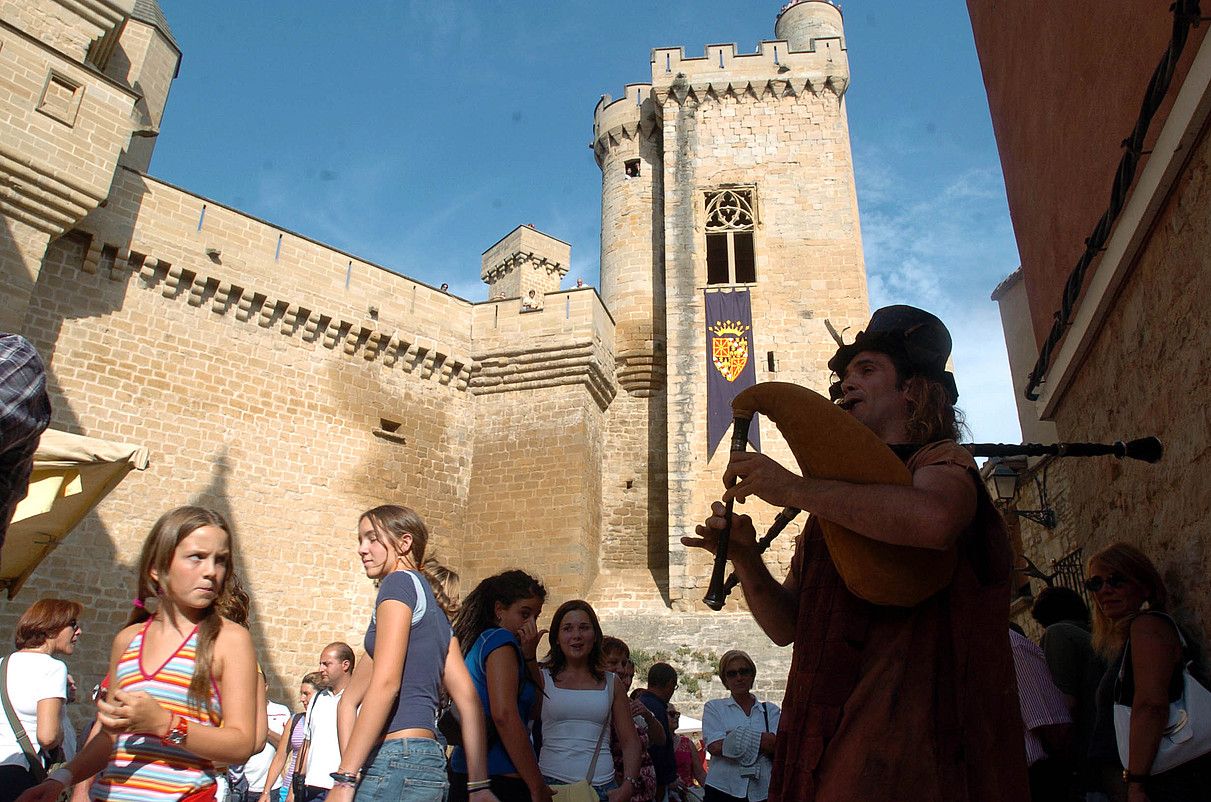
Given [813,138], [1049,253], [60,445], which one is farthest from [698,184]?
[60,445]

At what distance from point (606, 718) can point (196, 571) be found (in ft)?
6.88

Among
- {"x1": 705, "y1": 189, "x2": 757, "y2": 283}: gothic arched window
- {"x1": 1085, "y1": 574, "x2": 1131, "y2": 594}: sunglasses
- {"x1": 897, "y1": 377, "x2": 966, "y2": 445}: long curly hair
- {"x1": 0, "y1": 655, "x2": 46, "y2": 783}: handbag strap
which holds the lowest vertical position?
{"x1": 0, "y1": 655, "x2": 46, "y2": 783}: handbag strap

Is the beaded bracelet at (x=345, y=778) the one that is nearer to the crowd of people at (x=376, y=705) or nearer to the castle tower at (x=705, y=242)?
the crowd of people at (x=376, y=705)

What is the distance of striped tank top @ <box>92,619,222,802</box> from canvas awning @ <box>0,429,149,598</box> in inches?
127

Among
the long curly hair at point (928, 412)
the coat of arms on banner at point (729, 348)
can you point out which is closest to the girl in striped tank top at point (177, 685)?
the long curly hair at point (928, 412)

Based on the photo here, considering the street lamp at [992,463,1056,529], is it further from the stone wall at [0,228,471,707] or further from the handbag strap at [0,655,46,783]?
the stone wall at [0,228,471,707]

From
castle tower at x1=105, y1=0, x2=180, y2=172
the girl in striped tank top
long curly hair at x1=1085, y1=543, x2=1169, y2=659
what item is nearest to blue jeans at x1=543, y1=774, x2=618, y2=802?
the girl in striped tank top

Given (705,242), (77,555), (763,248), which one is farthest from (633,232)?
(77,555)

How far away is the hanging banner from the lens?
14.2m

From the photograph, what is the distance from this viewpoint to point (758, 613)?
2061 millimetres

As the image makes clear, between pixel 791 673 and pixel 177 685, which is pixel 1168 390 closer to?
pixel 791 673

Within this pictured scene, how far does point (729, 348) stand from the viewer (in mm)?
14812

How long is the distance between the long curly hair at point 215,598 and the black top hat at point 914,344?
1741 millimetres

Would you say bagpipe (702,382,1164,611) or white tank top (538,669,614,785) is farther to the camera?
white tank top (538,669,614,785)
